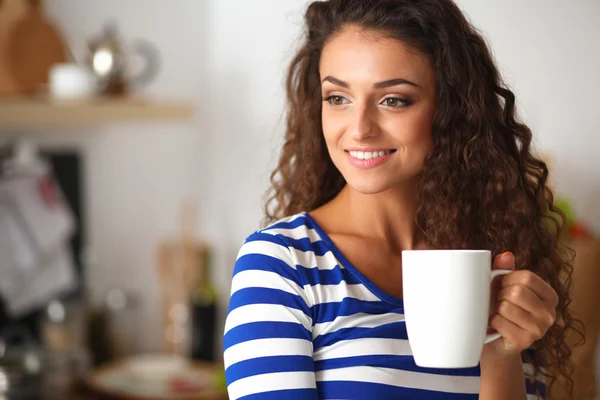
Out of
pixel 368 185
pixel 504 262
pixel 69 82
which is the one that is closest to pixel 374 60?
pixel 368 185

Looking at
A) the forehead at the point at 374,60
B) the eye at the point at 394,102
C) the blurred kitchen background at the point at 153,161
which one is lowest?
the blurred kitchen background at the point at 153,161

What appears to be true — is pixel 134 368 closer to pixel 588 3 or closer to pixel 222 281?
pixel 222 281

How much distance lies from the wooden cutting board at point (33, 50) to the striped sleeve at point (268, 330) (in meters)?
1.56

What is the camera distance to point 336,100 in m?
0.93

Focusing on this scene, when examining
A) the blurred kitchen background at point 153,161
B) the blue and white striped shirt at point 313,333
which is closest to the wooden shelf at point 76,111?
the blurred kitchen background at point 153,161

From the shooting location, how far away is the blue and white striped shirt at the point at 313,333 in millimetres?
828

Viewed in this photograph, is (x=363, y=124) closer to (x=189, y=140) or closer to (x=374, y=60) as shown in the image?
(x=374, y=60)

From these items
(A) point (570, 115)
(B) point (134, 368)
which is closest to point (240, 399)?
(A) point (570, 115)

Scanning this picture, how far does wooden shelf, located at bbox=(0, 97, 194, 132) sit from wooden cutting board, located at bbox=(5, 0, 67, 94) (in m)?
0.08

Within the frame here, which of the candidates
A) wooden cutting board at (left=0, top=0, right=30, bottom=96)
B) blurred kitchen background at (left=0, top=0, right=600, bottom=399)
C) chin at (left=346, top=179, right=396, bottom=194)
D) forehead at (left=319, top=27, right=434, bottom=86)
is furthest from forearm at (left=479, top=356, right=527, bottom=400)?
wooden cutting board at (left=0, top=0, right=30, bottom=96)

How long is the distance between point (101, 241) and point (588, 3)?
1652 millimetres

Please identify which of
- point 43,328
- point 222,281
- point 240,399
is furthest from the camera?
point 222,281

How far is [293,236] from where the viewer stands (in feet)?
3.06

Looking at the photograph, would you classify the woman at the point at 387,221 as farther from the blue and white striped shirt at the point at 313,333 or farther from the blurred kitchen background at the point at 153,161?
the blurred kitchen background at the point at 153,161
